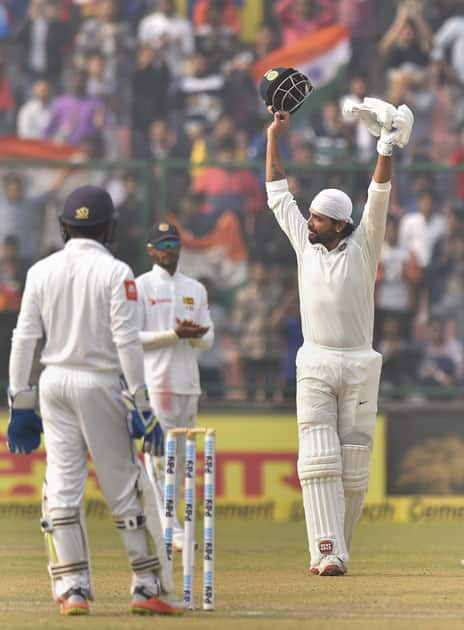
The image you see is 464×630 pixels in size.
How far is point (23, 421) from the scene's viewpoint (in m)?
6.37

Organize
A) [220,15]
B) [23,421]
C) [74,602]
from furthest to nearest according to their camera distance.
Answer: [220,15] → [23,421] → [74,602]

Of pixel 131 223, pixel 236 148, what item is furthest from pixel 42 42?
pixel 131 223

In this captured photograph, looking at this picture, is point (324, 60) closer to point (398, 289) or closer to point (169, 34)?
point (169, 34)

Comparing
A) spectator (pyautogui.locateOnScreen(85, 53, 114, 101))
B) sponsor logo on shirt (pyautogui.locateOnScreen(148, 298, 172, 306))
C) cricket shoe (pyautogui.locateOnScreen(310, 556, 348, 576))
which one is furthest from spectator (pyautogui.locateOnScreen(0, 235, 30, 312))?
cricket shoe (pyautogui.locateOnScreen(310, 556, 348, 576))

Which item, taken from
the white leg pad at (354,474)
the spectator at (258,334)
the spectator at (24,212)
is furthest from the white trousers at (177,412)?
the spectator at (24,212)

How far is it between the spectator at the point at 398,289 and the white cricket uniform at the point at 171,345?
13.3 feet

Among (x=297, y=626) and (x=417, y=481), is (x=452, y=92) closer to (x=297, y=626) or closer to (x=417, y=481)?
(x=417, y=481)

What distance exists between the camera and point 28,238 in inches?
549

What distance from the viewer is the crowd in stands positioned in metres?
13.9

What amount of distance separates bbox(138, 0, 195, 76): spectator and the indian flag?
2.79ft

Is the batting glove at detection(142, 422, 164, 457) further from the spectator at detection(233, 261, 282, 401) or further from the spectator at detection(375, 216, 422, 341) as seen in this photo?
the spectator at detection(375, 216, 422, 341)

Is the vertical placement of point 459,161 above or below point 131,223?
above

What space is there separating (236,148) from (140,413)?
990 cm

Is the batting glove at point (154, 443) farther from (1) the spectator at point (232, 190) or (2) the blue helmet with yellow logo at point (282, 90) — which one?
(1) the spectator at point (232, 190)
